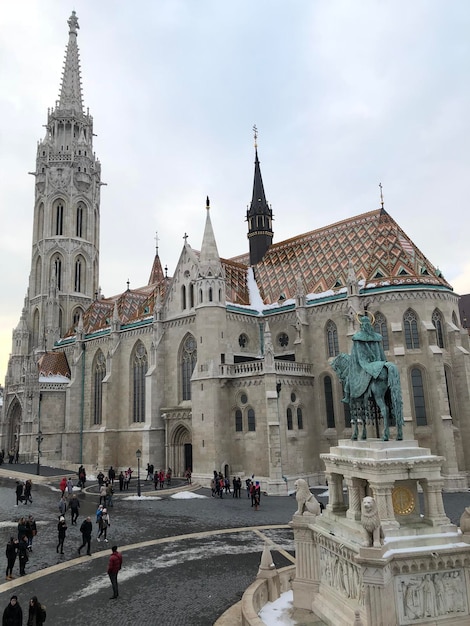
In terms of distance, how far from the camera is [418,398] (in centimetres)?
3148

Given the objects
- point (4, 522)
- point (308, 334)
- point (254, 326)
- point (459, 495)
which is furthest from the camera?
point (254, 326)

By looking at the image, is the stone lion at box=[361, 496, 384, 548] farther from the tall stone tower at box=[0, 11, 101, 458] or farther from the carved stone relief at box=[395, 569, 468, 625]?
the tall stone tower at box=[0, 11, 101, 458]

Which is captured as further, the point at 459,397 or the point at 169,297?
the point at 169,297

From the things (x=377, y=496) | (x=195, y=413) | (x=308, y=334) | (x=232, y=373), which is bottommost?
(x=377, y=496)

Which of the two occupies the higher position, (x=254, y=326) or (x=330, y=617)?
(x=254, y=326)

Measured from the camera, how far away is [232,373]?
3422cm

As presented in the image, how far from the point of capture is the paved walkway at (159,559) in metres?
11.8

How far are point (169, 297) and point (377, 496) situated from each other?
3323cm

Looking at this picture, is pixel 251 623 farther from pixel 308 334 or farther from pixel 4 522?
pixel 308 334

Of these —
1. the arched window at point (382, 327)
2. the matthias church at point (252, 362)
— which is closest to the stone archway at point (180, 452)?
the matthias church at point (252, 362)

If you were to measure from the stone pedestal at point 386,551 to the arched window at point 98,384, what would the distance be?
3985 cm

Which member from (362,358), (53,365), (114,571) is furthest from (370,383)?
(53,365)

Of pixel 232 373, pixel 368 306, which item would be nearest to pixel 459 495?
pixel 368 306

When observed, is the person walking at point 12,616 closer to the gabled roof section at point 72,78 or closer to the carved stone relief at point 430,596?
the carved stone relief at point 430,596
